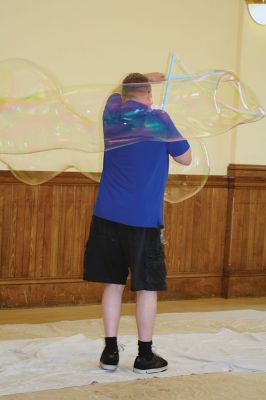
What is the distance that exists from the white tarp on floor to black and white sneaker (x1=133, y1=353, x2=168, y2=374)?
26 millimetres

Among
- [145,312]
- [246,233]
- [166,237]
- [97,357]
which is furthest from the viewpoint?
[246,233]

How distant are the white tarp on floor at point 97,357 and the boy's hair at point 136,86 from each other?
1.16 m

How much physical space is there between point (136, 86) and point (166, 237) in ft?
6.74

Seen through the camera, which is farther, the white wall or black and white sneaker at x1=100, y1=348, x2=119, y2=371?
the white wall

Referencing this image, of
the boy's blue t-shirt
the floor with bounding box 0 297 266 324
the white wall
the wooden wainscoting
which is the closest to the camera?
the boy's blue t-shirt

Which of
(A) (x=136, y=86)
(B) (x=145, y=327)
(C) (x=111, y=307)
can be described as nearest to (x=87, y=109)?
(A) (x=136, y=86)

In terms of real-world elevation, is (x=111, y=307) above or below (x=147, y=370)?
→ above

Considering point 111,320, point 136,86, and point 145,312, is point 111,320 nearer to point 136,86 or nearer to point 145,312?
point 145,312

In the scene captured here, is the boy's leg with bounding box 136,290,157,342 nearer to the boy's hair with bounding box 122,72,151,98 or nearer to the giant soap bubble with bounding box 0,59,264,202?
the giant soap bubble with bounding box 0,59,264,202

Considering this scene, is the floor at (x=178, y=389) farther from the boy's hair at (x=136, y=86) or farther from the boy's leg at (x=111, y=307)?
the boy's hair at (x=136, y=86)

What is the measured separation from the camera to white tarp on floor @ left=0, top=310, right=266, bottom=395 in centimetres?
284

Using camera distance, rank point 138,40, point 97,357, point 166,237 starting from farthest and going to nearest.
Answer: point 166,237 < point 138,40 < point 97,357

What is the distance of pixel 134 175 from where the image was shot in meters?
2.84

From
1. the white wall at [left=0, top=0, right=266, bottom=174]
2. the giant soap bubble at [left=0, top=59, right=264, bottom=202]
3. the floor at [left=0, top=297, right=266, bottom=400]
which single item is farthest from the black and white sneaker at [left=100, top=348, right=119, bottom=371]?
A: the white wall at [left=0, top=0, right=266, bottom=174]
